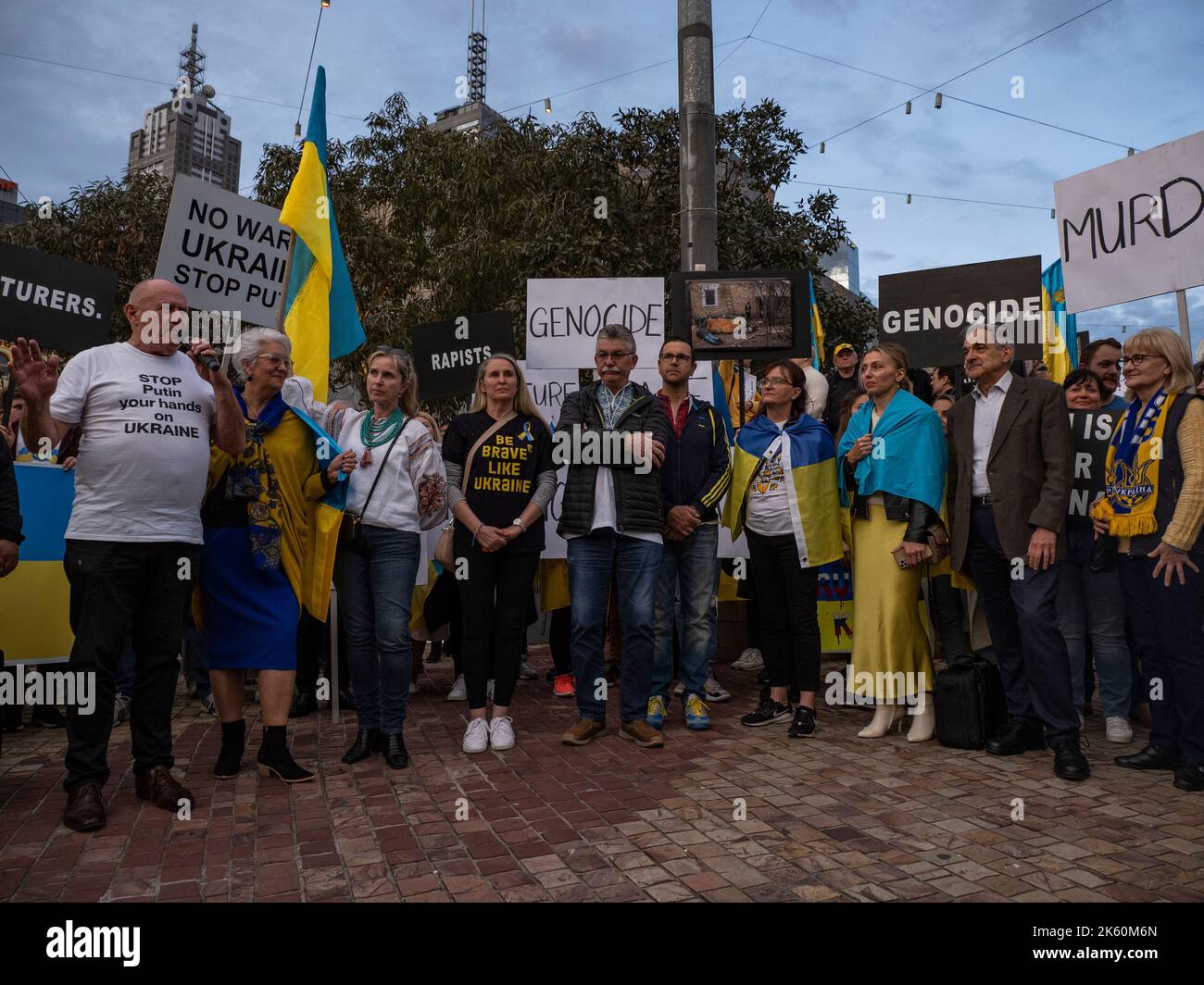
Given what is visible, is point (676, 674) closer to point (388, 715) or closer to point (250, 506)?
point (388, 715)

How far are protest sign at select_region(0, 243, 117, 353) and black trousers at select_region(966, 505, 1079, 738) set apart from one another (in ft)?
18.3

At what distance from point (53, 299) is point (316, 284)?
166 cm

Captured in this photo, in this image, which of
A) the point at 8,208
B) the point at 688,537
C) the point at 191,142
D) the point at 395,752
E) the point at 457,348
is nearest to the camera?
the point at 395,752

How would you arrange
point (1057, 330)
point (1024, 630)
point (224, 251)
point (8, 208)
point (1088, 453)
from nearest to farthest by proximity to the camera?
point (1024, 630)
point (1088, 453)
point (224, 251)
point (1057, 330)
point (8, 208)

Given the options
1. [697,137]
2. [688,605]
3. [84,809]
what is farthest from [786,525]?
[697,137]

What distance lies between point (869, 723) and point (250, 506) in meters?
3.74

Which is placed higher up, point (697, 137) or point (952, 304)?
point (697, 137)

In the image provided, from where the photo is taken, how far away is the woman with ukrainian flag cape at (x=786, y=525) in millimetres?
5441

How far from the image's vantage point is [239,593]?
14.3ft

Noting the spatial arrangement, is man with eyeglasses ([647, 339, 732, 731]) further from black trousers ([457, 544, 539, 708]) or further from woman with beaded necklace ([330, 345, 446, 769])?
woman with beaded necklace ([330, 345, 446, 769])

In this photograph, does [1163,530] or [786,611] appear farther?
[786,611]

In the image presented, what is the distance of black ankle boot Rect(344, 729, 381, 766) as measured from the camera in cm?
475

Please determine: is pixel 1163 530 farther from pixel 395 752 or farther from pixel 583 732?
pixel 395 752

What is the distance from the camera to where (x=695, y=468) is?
18.0 ft
